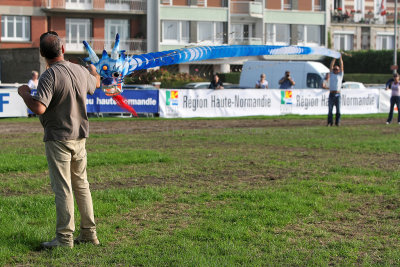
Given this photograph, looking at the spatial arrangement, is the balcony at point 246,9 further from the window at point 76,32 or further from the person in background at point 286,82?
the person in background at point 286,82

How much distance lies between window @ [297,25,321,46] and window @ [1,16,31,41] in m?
24.4

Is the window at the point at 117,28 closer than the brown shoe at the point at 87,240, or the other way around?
A: the brown shoe at the point at 87,240

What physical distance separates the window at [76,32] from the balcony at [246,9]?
13.1 meters

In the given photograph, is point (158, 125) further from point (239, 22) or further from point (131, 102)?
point (239, 22)

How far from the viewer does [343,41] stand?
72.1 metres

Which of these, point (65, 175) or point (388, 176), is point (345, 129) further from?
point (65, 175)

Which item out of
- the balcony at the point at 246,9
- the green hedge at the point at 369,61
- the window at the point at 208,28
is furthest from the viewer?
the green hedge at the point at 369,61

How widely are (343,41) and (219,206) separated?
65882 millimetres

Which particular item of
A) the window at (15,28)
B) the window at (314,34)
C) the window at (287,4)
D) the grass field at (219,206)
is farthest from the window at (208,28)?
the grass field at (219,206)

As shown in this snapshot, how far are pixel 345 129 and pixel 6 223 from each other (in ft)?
49.7

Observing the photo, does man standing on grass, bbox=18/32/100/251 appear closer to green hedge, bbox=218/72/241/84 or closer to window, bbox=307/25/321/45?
green hedge, bbox=218/72/241/84

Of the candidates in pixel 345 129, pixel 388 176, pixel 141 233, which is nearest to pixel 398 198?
→ pixel 388 176

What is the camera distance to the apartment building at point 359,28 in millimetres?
71562

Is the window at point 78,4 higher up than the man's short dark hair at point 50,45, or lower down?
higher up
